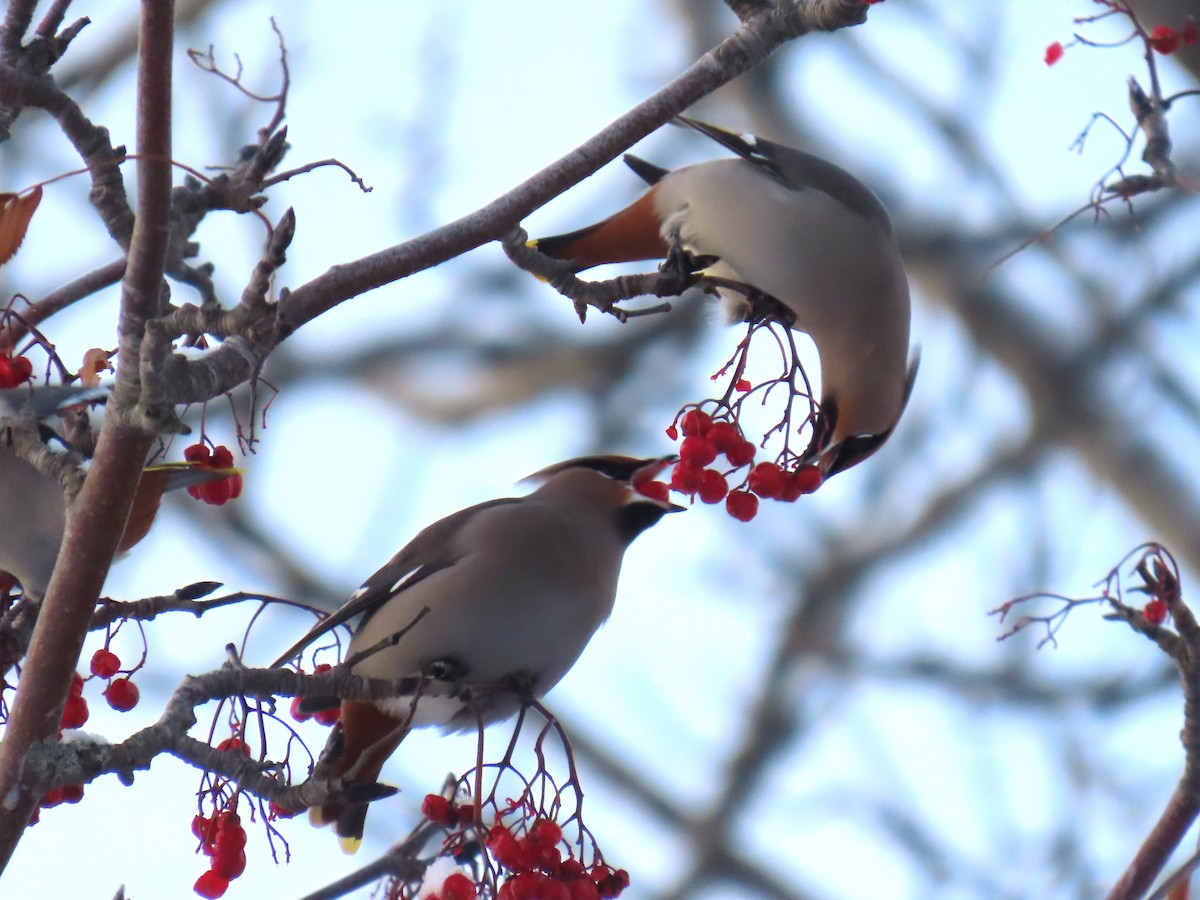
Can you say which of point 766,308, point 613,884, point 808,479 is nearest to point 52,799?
point 613,884

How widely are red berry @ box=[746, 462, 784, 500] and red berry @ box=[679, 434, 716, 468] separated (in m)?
0.09

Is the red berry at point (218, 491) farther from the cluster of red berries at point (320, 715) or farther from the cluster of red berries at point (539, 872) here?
the cluster of red berries at point (539, 872)

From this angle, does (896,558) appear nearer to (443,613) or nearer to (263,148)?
(443,613)

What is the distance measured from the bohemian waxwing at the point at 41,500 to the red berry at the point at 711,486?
2.81 ft

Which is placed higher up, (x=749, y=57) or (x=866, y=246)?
(x=866, y=246)

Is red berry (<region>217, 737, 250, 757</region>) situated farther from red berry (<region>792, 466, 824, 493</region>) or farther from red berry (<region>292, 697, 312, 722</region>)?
red berry (<region>792, 466, 824, 493</region>)

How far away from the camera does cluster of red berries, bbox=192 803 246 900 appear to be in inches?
95.7

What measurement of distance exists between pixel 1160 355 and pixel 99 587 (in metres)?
7.00

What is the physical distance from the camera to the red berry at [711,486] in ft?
9.15

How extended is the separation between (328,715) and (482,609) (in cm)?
40

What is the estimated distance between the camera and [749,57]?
7.08 feet

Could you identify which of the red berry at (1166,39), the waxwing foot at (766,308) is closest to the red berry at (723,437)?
the waxwing foot at (766,308)

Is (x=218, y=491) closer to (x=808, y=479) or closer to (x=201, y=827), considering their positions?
(x=201, y=827)

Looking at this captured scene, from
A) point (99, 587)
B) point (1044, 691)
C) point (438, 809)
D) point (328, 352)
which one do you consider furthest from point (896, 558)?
point (99, 587)
